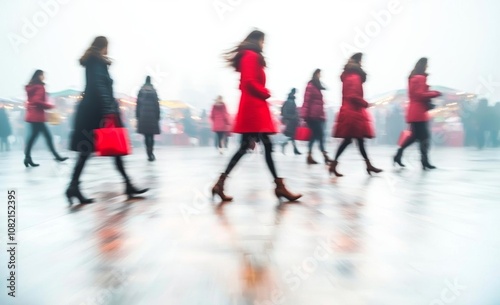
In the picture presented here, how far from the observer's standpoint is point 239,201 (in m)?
Answer: 4.44

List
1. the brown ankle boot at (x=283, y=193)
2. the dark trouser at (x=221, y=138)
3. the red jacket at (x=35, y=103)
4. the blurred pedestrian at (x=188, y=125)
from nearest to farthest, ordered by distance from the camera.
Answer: the brown ankle boot at (x=283, y=193) → the red jacket at (x=35, y=103) → the dark trouser at (x=221, y=138) → the blurred pedestrian at (x=188, y=125)

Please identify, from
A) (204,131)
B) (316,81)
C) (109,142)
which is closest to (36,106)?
(109,142)

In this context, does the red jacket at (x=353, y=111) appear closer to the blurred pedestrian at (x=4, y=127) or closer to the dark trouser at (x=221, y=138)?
the dark trouser at (x=221, y=138)

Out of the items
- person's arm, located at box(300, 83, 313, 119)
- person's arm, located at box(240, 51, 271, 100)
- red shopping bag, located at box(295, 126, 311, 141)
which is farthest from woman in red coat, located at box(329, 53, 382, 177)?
person's arm, located at box(240, 51, 271, 100)

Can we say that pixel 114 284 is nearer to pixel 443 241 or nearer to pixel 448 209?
pixel 443 241

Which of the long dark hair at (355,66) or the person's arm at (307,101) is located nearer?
the long dark hair at (355,66)

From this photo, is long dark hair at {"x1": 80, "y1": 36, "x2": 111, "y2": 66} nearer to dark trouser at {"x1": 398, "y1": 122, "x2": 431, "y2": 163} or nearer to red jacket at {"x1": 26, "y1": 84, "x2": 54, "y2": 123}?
red jacket at {"x1": 26, "y1": 84, "x2": 54, "y2": 123}

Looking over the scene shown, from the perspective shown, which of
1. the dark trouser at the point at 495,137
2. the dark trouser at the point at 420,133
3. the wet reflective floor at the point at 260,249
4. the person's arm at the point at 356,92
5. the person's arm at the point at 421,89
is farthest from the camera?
the dark trouser at the point at 495,137

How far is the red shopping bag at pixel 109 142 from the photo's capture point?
14.1 feet

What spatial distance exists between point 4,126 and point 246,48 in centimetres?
1509

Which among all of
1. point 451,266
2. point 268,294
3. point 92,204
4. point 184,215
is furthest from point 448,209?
point 92,204

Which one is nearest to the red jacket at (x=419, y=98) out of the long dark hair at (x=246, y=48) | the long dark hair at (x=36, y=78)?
the long dark hair at (x=246, y=48)

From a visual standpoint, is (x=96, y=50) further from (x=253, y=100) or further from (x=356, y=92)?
(x=356, y=92)

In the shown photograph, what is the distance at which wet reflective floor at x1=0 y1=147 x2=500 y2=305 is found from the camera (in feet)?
6.46
